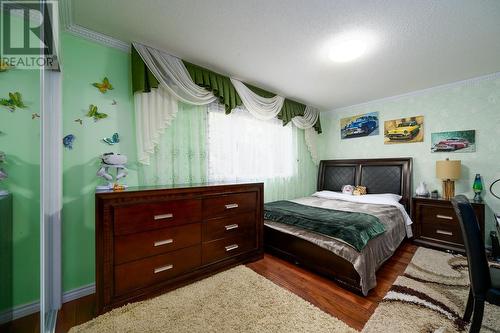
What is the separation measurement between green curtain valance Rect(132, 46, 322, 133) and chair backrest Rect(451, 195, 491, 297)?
250 cm

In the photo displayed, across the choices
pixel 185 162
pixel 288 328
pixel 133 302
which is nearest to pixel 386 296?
pixel 288 328

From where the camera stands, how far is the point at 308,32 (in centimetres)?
196

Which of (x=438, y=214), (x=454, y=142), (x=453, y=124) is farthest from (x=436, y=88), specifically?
(x=438, y=214)

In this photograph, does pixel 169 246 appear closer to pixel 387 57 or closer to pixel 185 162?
pixel 185 162

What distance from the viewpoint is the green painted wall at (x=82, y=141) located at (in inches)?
72.8

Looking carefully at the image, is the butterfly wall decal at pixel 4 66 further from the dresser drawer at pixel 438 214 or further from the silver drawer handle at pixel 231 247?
the dresser drawer at pixel 438 214

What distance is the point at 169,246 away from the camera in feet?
6.12

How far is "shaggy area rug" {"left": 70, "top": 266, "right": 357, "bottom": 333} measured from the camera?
1.47 meters

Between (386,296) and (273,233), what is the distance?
131cm

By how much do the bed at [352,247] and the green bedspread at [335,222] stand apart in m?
0.06

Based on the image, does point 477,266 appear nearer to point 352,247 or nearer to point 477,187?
point 352,247

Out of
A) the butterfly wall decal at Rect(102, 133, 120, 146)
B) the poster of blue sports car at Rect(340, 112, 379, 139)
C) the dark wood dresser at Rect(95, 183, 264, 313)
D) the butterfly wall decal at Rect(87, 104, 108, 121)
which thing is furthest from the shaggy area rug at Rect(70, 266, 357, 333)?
the poster of blue sports car at Rect(340, 112, 379, 139)

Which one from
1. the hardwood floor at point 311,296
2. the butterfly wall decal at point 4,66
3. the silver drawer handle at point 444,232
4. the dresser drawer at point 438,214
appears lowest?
the hardwood floor at point 311,296

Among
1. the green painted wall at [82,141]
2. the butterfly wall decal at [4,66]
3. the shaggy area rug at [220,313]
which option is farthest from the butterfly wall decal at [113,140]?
the shaggy area rug at [220,313]
